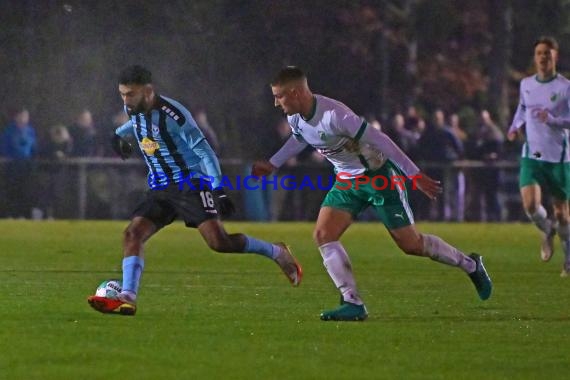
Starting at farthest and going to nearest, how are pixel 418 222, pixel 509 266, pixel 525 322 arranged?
pixel 418 222, pixel 509 266, pixel 525 322

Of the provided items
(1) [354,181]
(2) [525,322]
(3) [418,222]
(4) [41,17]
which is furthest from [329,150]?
(4) [41,17]

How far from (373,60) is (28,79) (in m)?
8.13

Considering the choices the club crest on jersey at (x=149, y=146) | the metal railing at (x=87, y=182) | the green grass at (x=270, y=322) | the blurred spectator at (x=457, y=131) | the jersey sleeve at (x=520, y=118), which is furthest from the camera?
the blurred spectator at (x=457, y=131)

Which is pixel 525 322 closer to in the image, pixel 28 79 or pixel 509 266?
pixel 509 266

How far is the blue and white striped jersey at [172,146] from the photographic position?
460 inches

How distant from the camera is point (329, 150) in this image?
11.5 m

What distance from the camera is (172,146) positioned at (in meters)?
11.8

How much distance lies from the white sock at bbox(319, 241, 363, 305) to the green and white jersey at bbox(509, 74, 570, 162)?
18.2ft

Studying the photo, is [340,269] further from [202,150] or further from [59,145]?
[59,145]

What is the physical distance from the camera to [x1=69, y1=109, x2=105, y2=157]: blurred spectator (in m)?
29.1

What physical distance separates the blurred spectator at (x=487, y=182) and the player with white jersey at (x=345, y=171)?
18.1 m

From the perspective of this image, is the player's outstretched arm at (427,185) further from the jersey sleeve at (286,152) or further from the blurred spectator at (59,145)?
the blurred spectator at (59,145)

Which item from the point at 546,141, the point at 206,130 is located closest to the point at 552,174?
the point at 546,141

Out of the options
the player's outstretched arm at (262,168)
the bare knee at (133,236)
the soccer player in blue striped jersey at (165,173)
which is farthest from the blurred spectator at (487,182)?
the bare knee at (133,236)
